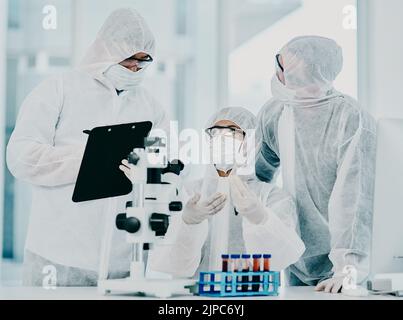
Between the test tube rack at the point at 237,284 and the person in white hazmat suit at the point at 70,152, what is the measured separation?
90 cm

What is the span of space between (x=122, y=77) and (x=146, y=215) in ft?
3.54

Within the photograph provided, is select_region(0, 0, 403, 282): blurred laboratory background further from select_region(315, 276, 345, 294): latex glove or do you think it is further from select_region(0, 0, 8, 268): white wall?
select_region(315, 276, 345, 294): latex glove

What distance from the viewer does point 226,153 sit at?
262 cm

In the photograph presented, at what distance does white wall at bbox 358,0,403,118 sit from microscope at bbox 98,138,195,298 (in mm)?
1531

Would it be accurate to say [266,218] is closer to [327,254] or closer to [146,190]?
[327,254]

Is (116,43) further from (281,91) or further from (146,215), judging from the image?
(146,215)

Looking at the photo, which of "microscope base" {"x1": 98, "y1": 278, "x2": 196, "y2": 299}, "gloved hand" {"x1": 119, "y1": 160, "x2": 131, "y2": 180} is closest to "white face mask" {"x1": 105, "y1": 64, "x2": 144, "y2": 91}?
"gloved hand" {"x1": 119, "y1": 160, "x2": 131, "y2": 180}

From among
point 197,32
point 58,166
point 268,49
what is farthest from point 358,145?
point 58,166

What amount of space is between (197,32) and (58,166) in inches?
35.9

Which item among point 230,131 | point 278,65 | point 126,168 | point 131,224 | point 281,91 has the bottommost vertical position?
point 131,224

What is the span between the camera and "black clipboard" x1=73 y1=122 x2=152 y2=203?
1.85 m

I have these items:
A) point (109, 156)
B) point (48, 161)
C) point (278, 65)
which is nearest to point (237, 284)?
point (109, 156)
